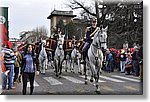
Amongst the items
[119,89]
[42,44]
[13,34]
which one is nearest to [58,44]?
[42,44]

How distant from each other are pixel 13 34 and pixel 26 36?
0.17 m

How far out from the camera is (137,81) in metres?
5.42

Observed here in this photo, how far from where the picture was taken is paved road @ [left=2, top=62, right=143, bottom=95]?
5359 mm

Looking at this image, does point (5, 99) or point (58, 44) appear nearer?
point (5, 99)

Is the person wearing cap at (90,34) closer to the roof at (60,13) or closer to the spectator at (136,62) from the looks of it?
the roof at (60,13)

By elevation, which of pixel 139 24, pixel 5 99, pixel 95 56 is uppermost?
pixel 139 24

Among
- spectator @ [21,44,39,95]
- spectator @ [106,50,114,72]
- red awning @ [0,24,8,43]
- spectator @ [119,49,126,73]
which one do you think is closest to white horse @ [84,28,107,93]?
spectator @ [106,50,114,72]

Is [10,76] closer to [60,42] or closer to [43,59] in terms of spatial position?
[43,59]

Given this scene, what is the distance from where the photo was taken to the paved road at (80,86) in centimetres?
536

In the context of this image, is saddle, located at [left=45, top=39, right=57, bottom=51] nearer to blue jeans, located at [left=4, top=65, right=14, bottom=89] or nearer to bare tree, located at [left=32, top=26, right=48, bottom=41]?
bare tree, located at [left=32, top=26, right=48, bottom=41]

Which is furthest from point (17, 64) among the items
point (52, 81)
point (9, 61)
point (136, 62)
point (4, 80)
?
point (136, 62)

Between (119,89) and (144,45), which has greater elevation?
(144,45)

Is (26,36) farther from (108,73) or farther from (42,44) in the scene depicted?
(108,73)

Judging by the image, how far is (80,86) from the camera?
5453 millimetres
